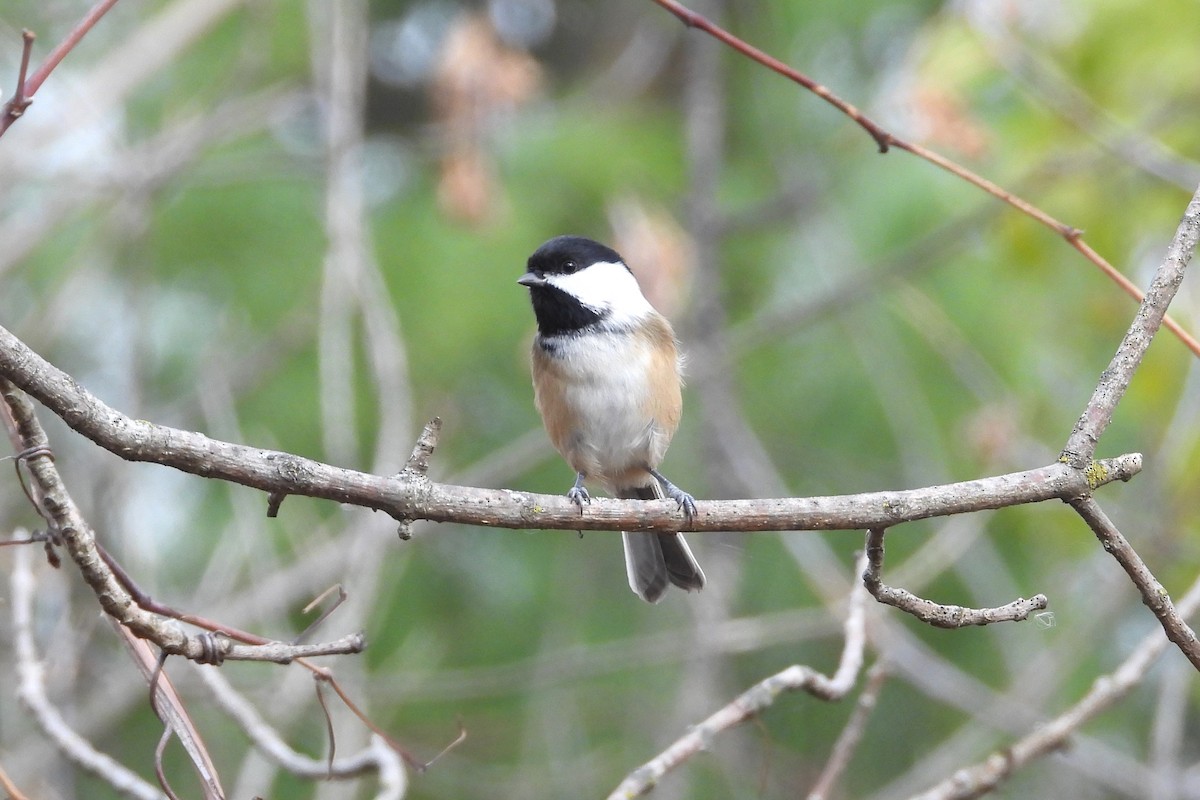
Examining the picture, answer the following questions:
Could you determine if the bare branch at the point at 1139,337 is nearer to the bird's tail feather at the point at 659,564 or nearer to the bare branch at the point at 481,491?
the bare branch at the point at 481,491

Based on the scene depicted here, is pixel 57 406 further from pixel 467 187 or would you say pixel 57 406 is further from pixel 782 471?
pixel 782 471

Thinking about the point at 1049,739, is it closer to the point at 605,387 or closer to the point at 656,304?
the point at 605,387

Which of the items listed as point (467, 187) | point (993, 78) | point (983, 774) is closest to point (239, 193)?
point (467, 187)

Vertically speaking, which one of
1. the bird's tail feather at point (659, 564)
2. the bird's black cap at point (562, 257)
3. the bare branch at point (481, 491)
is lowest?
the bird's tail feather at point (659, 564)

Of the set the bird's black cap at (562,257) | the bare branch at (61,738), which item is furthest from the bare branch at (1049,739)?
the bird's black cap at (562,257)

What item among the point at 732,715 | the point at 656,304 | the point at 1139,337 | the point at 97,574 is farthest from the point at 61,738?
the point at 656,304

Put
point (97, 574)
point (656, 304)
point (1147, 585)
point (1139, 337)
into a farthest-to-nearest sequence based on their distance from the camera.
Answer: point (656, 304) < point (1139, 337) < point (1147, 585) < point (97, 574)

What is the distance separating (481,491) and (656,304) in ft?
9.62

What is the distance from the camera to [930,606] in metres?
1.79

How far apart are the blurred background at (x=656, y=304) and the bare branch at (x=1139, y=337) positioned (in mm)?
2017

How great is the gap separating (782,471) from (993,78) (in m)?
1.91

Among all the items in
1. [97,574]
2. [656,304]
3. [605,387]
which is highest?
[656,304]

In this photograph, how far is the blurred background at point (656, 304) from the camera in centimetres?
414

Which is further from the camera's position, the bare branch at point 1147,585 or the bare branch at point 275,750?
the bare branch at point 275,750
